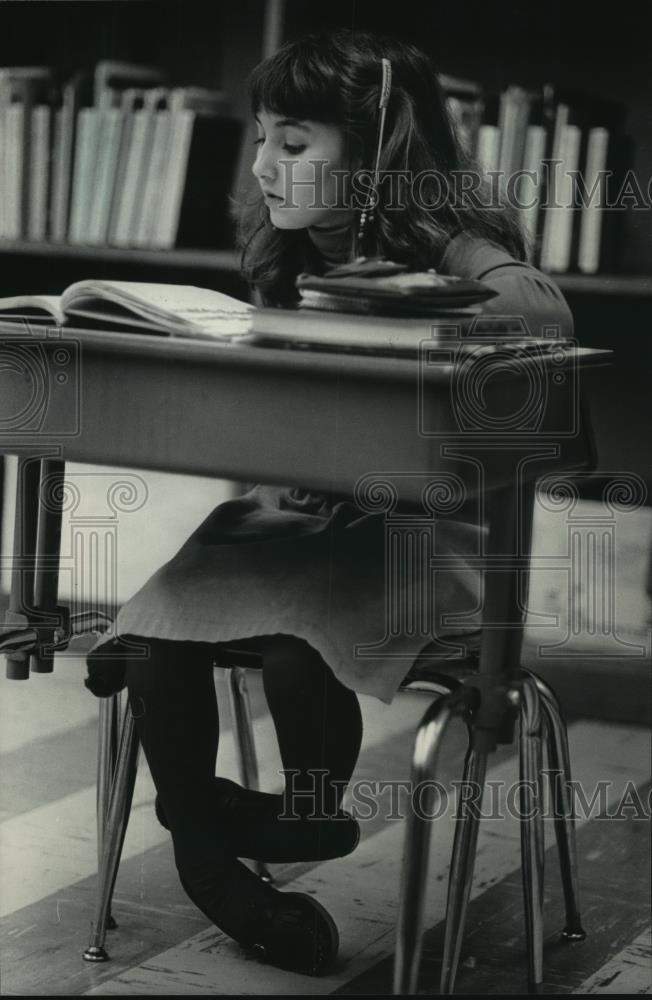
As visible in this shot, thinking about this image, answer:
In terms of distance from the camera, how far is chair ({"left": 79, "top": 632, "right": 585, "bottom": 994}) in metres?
1.34

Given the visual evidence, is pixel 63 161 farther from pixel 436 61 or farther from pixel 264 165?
pixel 436 61

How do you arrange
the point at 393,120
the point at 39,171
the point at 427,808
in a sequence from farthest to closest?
the point at 39,171 < the point at 393,120 < the point at 427,808

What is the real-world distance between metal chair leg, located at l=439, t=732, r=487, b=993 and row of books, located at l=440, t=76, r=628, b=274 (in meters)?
0.50

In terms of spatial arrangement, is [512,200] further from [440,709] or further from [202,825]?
[202,825]

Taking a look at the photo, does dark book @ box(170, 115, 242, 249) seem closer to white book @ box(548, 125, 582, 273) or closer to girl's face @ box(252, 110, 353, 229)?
girl's face @ box(252, 110, 353, 229)

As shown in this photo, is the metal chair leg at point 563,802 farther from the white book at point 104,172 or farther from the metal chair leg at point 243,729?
the white book at point 104,172

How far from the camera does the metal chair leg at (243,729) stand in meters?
1.63

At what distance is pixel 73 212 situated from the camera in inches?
64.3

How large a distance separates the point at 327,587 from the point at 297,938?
0.36 meters

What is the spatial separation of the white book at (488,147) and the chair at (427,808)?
1.55 ft

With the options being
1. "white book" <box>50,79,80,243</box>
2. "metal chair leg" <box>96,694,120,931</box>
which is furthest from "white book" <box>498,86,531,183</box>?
"metal chair leg" <box>96,694,120,931</box>

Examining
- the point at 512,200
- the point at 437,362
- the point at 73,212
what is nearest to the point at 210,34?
the point at 73,212

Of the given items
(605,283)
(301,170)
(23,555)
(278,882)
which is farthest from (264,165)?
(278,882)

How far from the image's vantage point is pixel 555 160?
1.56 m
